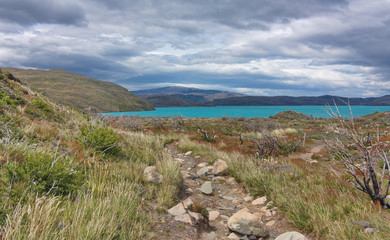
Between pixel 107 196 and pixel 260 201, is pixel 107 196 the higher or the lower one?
the higher one

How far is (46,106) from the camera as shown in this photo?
42.2 ft

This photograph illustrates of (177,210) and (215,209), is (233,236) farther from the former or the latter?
(215,209)

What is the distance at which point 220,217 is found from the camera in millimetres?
5355

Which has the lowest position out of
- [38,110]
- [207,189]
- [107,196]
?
[207,189]

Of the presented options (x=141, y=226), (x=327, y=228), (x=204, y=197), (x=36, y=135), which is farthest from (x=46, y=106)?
(x=327, y=228)

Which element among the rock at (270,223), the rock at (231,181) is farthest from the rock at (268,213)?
the rock at (231,181)

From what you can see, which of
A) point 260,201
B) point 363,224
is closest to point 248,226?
point 260,201

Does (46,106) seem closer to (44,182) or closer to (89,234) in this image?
(44,182)

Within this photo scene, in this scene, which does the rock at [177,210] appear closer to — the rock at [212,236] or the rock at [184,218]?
the rock at [184,218]

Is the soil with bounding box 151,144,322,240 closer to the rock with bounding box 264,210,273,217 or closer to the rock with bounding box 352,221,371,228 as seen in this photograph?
the rock with bounding box 264,210,273,217

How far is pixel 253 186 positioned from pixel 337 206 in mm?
2848

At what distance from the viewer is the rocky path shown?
14.2ft

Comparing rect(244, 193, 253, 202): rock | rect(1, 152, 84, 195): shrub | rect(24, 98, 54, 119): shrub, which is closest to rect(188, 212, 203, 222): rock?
rect(244, 193, 253, 202): rock

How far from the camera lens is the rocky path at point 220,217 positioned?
434 cm
